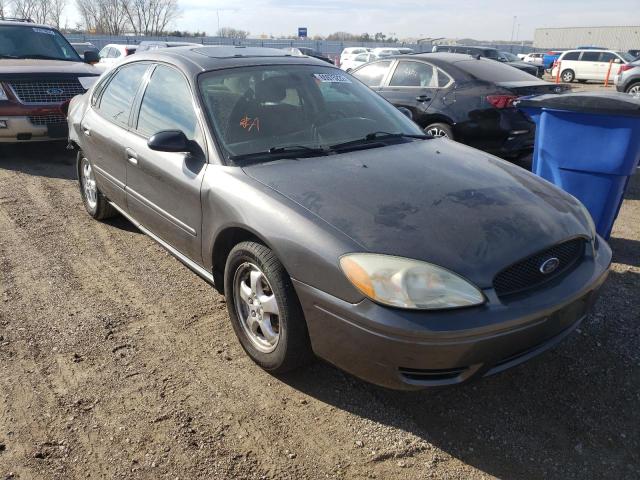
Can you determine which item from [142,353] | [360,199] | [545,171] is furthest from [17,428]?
[545,171]

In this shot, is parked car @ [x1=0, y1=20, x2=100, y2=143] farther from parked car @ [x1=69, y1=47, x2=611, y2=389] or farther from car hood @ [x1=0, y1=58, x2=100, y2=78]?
parked car @ [x1=69, y1=47, x2=611, y2=389]

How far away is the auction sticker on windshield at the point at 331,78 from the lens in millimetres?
3846

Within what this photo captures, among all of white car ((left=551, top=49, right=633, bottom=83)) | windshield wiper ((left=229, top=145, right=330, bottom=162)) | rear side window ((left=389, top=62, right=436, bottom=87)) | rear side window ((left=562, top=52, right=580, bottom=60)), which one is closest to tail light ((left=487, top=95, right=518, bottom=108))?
rear side window ((left=389, top=62, right=436, bottom=87))

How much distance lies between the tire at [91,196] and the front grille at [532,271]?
12.4ft

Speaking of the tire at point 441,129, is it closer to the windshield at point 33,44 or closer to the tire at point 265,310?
the tire at point 265,310

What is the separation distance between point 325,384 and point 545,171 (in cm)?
283

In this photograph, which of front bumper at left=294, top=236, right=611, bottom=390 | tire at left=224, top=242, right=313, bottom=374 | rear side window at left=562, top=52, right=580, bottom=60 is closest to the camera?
front bumper at left=294, top=236, right=611, bottom=390

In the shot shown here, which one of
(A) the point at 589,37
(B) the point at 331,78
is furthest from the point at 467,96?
(A) the point at 589,37

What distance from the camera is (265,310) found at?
9.09ft

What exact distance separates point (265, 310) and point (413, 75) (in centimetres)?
578

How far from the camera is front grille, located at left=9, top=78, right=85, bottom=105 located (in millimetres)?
7230

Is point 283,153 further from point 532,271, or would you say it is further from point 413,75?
point 413,75

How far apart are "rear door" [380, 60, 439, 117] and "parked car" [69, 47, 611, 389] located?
3.35 metres

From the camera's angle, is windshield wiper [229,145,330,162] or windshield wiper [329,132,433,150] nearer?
windshield wiper [229,145,330,162]
